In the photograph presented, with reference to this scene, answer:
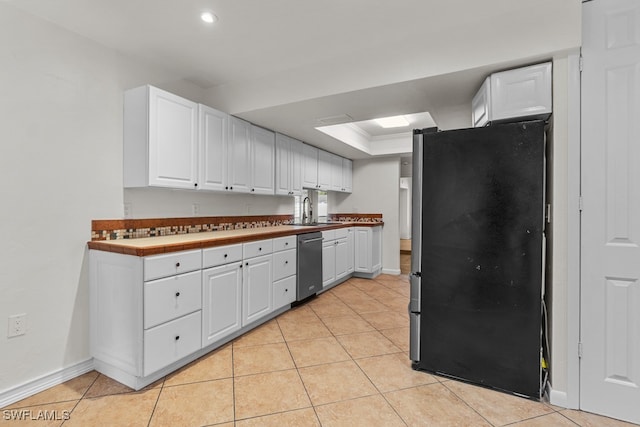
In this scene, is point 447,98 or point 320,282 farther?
point 320,282

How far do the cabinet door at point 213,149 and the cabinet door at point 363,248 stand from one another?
8.86 ft

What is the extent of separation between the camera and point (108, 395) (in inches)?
75.9

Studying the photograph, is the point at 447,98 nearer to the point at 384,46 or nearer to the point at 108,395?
the point at 384,46

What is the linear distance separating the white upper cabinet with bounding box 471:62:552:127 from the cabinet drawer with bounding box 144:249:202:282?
2.31m

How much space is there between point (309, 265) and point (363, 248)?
1549 mm

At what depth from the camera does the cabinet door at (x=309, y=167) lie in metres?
4.39

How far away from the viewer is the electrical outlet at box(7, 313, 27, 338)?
189 cm

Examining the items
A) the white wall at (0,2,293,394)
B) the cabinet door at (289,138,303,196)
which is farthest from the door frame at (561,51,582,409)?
the white wall at (0,2,293,394)

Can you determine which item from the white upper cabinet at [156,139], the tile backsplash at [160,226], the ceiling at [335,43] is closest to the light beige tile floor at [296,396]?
the tile backsplash at [160,226]

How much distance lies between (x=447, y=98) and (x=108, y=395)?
334 cm

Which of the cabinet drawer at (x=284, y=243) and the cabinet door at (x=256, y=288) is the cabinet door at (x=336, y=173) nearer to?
the cabinet drawer at (x=284, y=243)

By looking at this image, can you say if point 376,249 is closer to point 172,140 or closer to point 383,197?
point 383,197

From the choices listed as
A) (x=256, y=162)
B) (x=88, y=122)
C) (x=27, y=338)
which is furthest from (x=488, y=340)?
(x=88, y=122)

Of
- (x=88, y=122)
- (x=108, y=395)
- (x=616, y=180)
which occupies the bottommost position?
(x=108, y=395)
